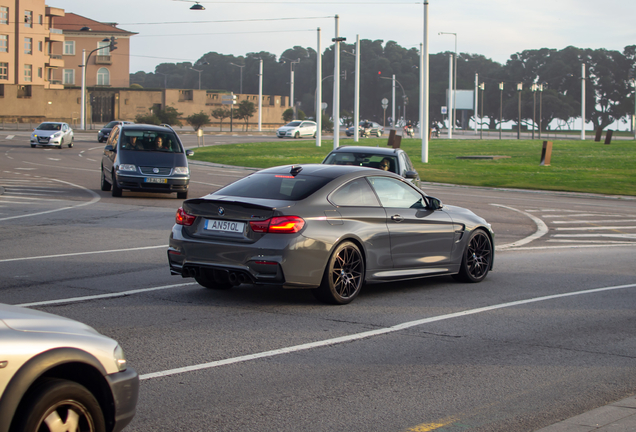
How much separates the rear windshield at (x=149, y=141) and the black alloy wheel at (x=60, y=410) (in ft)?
57.7

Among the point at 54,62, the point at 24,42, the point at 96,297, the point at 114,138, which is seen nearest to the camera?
the point at 96,297

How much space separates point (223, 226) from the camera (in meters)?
7.92

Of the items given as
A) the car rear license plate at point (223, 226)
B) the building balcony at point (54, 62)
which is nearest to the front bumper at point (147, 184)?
the car rear license plate at point (223, 226)

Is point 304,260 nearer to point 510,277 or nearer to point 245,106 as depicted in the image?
point 510,277

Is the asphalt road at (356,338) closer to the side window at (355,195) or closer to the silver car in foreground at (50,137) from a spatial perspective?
the side window at (355,195)

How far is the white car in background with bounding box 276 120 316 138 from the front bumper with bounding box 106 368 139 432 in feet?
225

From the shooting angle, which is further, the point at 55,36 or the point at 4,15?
the point at 55,36

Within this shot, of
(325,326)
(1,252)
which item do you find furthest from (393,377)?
(1,252)

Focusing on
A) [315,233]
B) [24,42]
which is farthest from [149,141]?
[24,42]

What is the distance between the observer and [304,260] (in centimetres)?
770

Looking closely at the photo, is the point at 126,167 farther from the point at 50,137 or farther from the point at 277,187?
the point at 50,137

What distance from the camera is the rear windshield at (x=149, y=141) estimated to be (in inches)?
813

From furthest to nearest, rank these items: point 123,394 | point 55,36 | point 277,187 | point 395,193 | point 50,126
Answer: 1. point 55,36
2. point 50,126
3. point 395,193
4. point 277,187
5. point 123,394

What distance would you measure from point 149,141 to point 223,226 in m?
13.5
